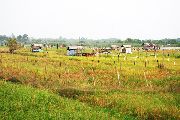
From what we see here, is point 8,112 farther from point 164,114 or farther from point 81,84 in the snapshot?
point 81,84

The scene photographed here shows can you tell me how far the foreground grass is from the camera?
762 inches

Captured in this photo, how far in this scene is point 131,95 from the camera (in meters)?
25.6

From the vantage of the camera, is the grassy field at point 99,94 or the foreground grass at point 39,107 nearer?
the foreground grass at point 39,107

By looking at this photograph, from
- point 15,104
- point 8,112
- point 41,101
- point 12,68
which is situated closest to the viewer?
point 8,112

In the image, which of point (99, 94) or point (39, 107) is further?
point (99, 94)

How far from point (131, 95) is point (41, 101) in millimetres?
7481

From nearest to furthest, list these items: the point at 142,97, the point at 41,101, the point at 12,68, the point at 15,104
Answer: the point at 15,104
the point at 41,101
the point at 142,97
the point at 12,68

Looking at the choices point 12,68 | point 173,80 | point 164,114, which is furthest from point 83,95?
point 12,68

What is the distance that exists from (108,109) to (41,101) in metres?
4.86

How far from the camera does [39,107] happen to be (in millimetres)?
21219

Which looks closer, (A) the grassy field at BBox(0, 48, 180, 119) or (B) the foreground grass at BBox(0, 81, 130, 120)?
(B) the foreground grass at BBox(0, 81, 130, 120)

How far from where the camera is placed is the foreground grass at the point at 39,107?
762 inches

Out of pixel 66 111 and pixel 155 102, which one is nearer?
pixel 66 111

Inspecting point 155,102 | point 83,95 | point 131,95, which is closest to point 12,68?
point 83,95
